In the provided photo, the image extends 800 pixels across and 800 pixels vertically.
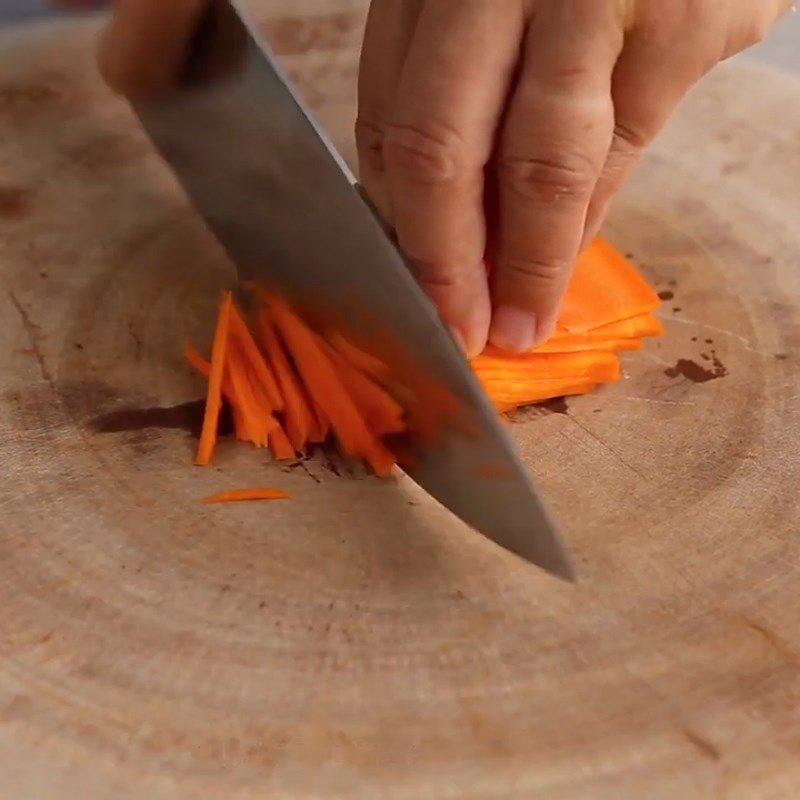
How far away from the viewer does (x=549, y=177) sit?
1031 mm

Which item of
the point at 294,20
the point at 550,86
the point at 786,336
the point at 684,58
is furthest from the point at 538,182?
the point at 294,20

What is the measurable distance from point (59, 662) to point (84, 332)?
498 millimetres

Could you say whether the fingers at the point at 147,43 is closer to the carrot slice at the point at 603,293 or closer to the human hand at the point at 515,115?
the human hand at the point at 515,115

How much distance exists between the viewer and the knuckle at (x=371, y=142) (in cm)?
117

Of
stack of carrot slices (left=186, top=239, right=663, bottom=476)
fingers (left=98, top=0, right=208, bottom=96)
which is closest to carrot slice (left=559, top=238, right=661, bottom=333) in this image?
stack of carrot slices (left=186, top=239, right=663, bottom=476)

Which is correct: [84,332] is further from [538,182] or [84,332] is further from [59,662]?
[538,182]

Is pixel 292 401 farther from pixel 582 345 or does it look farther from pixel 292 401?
pixel 582 345

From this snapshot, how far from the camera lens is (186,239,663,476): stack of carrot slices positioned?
116cm

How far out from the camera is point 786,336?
1342mm

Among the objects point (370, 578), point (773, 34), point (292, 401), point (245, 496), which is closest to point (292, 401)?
point (292, 401)

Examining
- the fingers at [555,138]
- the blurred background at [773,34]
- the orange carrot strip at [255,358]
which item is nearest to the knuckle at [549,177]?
the fingers at [555,138]

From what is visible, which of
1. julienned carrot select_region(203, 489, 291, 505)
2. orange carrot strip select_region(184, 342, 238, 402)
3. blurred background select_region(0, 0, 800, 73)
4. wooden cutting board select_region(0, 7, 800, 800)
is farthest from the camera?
blurred background select_region(0, 0, 800, 73)

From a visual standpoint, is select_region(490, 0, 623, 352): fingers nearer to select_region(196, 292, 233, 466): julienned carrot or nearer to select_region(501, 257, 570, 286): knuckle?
select_region(501, 257, 570, 286): knuckle

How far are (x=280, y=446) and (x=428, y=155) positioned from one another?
36 cm
